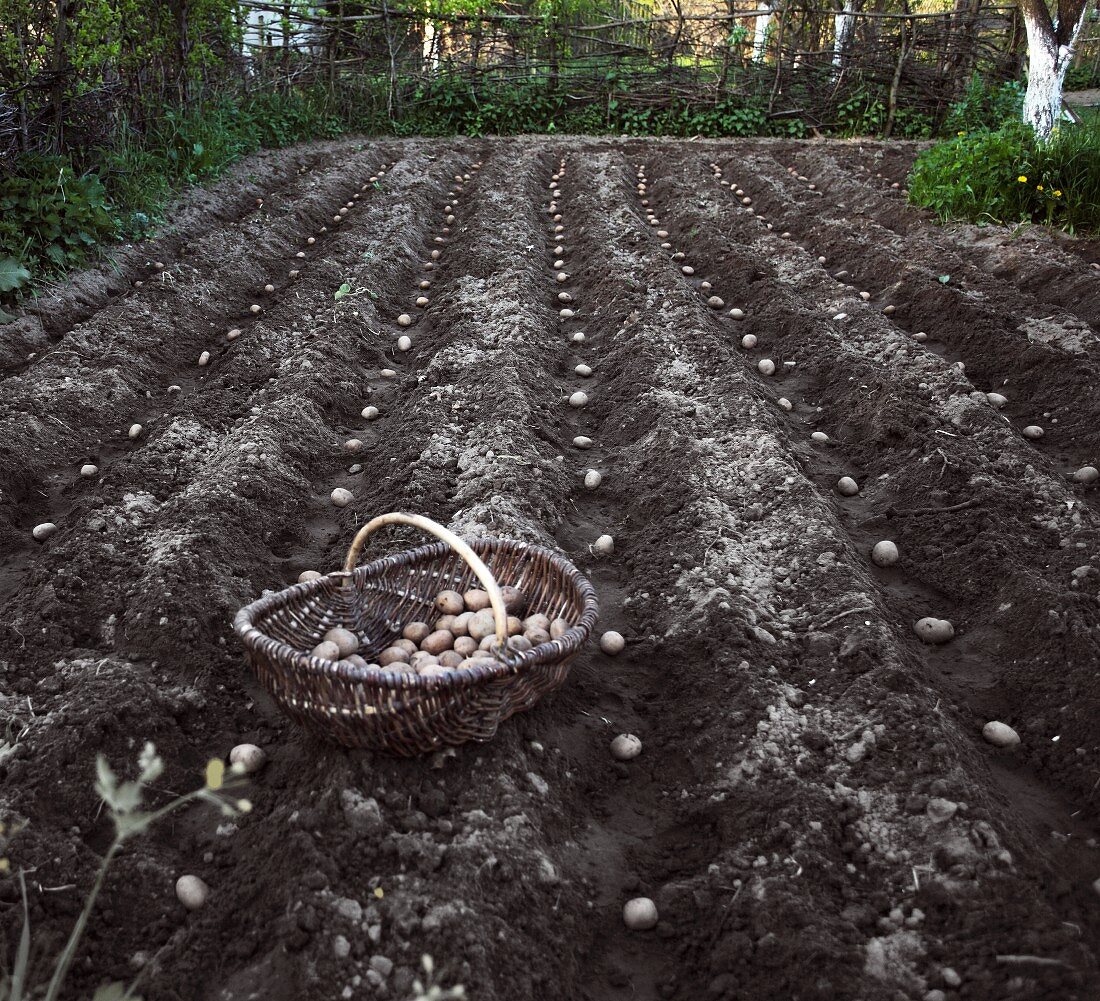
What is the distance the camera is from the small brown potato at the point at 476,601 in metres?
2.43

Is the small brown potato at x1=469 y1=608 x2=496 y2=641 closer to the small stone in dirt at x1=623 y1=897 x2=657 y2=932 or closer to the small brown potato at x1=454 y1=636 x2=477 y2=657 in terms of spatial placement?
the small brown potato at x1=454 y1=636 x2=477 y2=657

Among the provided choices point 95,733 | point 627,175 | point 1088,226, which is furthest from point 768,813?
point 627,175

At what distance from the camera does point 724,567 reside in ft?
9.39

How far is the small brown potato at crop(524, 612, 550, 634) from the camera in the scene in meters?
2.28

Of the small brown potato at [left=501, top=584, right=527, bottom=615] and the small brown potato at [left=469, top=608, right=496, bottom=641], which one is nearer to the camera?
the small brown potato at [left=469, top=608, right=496, bottom=641]

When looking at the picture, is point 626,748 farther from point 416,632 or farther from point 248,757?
point 248,757

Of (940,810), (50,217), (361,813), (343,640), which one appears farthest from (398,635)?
(50,217)

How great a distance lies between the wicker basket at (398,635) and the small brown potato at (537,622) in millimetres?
60

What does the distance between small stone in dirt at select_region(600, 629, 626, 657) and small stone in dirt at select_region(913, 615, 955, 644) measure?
945 mm

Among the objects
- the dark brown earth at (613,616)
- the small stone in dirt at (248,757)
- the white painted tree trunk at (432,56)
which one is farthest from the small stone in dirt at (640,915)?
the white painted tree trunk at (432,56)

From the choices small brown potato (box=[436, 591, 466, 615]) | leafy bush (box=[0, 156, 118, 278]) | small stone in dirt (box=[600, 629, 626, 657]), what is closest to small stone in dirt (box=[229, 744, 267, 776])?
small brown potato (box=[436, 591, 466, 615])

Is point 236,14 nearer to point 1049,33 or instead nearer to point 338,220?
point 338,220

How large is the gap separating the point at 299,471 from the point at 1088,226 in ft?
18.3

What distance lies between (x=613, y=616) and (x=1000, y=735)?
1150 millimetres
